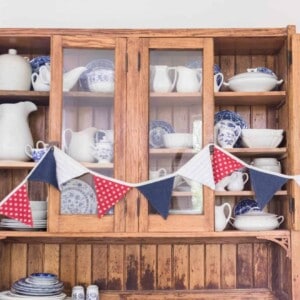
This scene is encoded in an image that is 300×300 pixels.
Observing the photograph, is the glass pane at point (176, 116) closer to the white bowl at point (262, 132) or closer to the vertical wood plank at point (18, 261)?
the white bowl at point (262, 132)

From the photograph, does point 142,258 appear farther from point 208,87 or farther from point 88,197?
point 208,87

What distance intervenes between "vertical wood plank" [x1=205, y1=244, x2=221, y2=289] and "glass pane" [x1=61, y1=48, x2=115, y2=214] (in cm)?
57

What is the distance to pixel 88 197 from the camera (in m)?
2.25

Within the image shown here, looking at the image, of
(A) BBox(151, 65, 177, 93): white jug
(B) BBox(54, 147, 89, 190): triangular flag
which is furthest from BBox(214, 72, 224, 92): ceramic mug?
(B) BBox(54, 147, 89, 190): triangular flag

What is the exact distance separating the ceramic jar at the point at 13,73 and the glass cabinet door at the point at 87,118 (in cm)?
16

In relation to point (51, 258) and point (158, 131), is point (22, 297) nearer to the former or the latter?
point (51, 258)

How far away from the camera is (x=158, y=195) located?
221 cm

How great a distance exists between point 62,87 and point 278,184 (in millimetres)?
910

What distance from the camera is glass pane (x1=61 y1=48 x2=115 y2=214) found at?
2.24m

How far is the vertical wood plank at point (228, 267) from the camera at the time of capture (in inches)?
97.5

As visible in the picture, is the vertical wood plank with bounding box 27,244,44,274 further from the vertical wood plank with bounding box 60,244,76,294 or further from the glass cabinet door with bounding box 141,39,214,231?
the glass cabinet door with bounding box 141,39,214,231

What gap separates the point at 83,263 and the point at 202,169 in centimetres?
67
